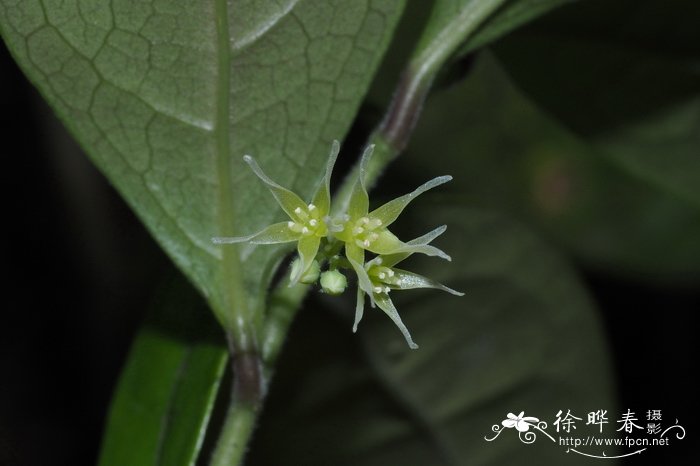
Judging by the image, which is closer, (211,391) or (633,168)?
(211,391)

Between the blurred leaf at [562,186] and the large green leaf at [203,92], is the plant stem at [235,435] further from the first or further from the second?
the blurred leaf at [562,186]

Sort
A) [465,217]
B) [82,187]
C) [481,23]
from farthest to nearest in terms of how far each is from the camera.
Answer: [82,187] → [465,217] → [481,23]

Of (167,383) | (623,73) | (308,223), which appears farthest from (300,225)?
(623,73)

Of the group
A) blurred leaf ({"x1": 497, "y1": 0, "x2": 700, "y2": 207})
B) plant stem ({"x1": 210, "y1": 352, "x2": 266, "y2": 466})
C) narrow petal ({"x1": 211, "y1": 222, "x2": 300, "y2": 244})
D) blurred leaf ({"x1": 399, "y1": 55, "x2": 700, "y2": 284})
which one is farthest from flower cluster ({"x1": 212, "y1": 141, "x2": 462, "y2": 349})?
blurred leaf ({"x1": 399, "y1": 55, "x2": 700, "y2": 284})

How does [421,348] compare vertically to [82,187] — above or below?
below

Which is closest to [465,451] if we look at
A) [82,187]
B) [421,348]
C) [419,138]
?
[421,348]

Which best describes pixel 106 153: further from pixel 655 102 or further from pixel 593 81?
pixel 655 102

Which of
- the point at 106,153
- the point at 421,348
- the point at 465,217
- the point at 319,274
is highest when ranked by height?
the point at 465,217
